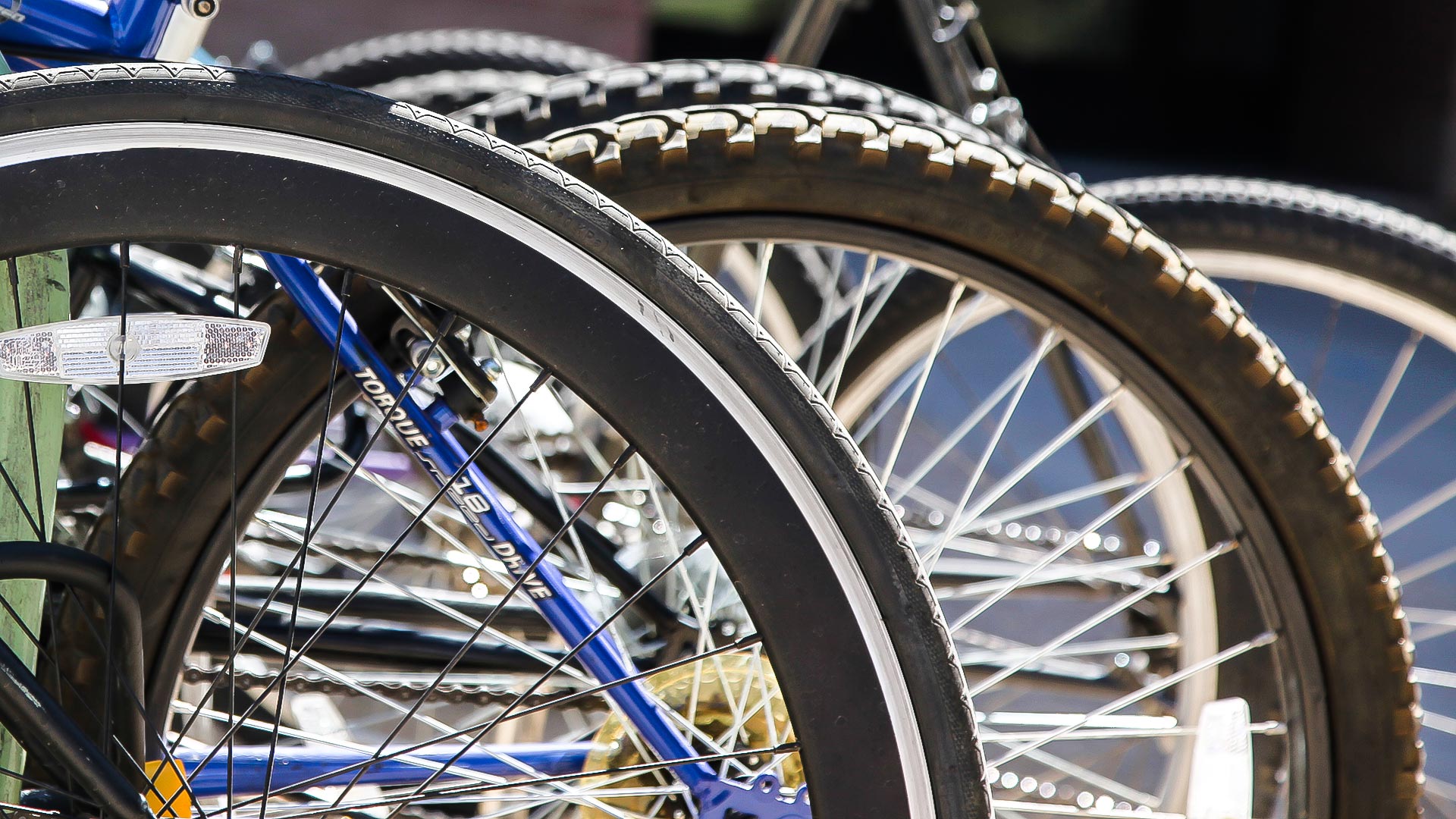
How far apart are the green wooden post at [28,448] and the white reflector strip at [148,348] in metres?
0.12

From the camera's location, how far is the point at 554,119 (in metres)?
1.08

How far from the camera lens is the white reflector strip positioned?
75 cm

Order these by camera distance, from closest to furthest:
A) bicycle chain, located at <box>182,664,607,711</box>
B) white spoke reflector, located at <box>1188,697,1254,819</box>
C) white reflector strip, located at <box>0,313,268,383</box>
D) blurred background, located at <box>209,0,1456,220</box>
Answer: white reflector strip, located at <box>0,313,268,383</box>
white spoke reflector, located at <box>1188,697,1254,819</box>
bicycle chain, located at <box>182,664,607,711</box>
blurred background, located at <box>209,0,1456,220</box>

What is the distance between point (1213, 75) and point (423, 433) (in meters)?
8.58

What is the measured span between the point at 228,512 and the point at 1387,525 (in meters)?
1.40

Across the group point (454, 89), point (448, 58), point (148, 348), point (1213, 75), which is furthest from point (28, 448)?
point (1213, 75)

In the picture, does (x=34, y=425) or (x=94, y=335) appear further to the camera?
(x=34, y=425)

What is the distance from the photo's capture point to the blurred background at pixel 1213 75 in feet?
20.9

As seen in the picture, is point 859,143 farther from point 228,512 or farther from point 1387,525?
Result: point 1387,525

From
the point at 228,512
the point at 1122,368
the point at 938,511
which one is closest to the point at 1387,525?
the point at 938,511

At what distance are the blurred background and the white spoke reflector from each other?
4278 mm

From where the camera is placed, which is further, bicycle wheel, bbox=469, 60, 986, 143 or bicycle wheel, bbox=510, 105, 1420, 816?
bicycle wheel, bbox=469, 60, 986, 143

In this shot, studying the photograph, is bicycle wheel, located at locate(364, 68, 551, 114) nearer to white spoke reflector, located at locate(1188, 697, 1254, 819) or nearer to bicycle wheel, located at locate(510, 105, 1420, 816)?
bicycle wheel, located at locate(510, 105, 1420, 816)

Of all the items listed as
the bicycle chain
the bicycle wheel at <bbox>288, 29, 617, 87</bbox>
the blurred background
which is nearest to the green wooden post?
the bicycle chain
